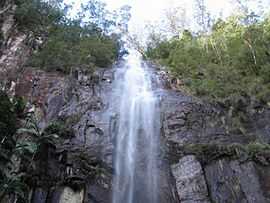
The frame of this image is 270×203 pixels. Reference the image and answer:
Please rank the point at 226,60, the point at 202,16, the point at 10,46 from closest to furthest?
1. the point at 226,60
2. the point at 10,46
3. the point at 202,16

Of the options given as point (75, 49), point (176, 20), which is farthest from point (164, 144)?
point (176, 20)

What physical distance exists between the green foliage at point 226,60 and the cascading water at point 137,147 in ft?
8.72

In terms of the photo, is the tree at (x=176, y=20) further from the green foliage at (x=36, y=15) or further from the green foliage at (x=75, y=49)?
the green foliage at (x=36, y=15)

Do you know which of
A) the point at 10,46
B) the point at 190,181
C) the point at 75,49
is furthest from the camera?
the point at 75,49

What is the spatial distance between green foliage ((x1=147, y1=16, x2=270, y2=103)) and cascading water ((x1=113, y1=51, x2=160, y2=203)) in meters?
2.66

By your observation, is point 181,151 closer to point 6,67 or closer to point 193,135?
point 193,135

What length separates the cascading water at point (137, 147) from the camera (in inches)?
529

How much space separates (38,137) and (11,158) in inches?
47.6

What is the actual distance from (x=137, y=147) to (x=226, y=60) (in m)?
8.47

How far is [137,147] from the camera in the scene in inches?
598

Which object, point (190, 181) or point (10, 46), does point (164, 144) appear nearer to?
point (190, 181)

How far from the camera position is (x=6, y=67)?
805 inches

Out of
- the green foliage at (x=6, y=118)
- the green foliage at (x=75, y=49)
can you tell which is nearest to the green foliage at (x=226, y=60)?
the green foliage at (x=75, y=49)

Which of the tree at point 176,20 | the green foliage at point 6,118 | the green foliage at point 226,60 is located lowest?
the green foliage at point 6,118
